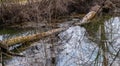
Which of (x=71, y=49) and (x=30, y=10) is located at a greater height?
(x=30, y=10)

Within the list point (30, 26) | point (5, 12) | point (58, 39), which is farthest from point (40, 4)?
point (58, 39)

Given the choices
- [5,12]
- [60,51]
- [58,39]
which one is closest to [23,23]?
[5,12]

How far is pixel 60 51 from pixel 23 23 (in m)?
6.41

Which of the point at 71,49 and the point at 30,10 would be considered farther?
the point at 30,10

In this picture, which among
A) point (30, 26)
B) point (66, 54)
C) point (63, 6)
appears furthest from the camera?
point (63, 6)

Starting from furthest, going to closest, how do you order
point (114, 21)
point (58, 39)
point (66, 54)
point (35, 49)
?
1. point (114, 21)
2. point (58, 39)
3. point (35, 49)
4. point (66, 54)

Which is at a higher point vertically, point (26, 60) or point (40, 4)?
point (40, 4)

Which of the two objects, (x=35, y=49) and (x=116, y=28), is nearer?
(x=35, y=49)

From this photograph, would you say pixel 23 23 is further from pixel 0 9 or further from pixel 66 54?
pixel 66 54

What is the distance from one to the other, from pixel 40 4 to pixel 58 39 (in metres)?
3.65

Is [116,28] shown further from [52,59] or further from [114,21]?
[52,59]

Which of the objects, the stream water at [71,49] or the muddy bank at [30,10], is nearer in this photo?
the stream water at [71,49]

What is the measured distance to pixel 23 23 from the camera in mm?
16672

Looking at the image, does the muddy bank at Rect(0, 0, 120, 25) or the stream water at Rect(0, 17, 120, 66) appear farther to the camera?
the muddy bank at Rect(0, 0, 120, 25)
